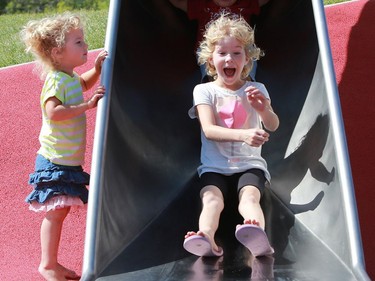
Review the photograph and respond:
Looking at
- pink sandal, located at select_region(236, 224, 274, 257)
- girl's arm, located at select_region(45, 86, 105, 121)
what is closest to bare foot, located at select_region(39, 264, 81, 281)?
girl's arm, located at select_region(45, 86, 105, 121)

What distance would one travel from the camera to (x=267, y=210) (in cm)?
442

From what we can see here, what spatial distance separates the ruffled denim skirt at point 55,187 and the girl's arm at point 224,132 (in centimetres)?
71

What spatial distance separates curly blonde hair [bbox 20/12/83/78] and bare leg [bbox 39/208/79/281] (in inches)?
31.1

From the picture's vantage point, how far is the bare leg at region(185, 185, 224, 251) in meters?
3.98

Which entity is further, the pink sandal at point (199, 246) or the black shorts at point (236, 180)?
the black shorts at point (236, 180)

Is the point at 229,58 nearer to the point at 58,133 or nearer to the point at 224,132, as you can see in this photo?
the point at 224,132

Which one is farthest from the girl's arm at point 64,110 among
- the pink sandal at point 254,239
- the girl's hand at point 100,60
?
the pink sandal at point 254,239

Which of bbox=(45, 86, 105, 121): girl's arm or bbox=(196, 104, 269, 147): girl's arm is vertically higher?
bbox=(45, 86, 105, 121): girl's arm

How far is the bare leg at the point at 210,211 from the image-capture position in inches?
157

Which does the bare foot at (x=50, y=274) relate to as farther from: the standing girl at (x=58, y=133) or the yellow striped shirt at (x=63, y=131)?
the yellow striped shirt at (x=63, y=131)

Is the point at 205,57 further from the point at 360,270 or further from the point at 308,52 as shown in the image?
the point at 360,270

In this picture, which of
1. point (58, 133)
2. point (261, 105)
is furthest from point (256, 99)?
point (58, 133)

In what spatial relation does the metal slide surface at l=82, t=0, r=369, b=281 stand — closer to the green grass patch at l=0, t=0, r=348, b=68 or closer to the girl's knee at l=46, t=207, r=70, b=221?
the girl's knee at l=46, t=207, r=70, b=221

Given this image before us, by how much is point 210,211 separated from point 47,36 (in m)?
1.32
